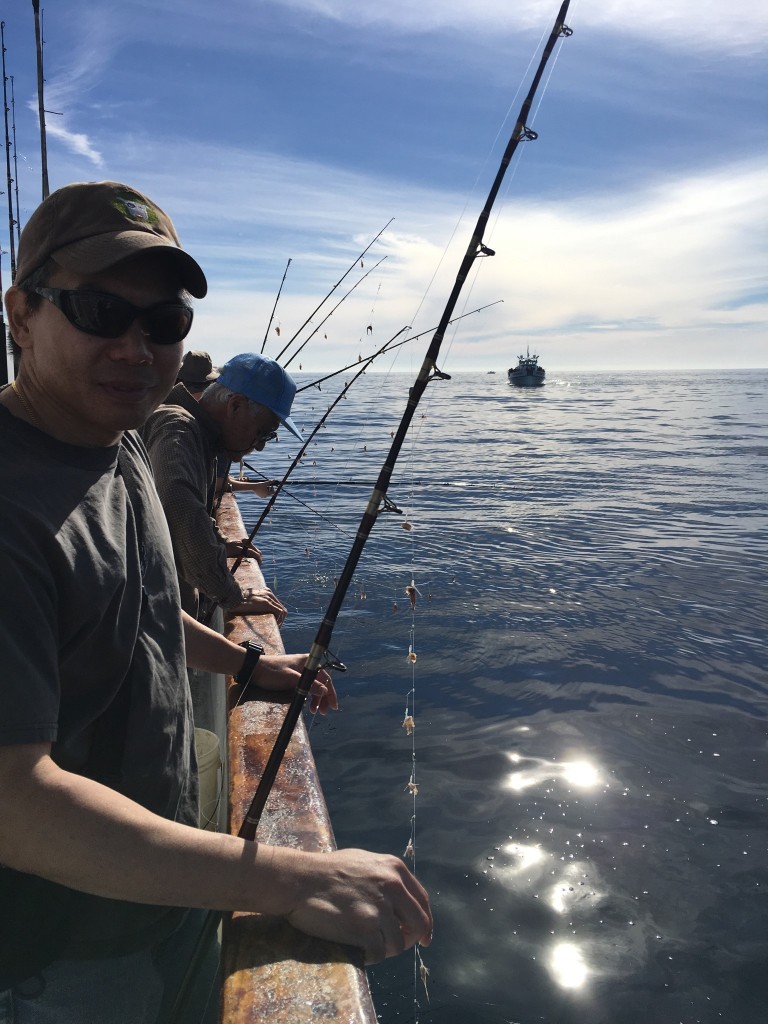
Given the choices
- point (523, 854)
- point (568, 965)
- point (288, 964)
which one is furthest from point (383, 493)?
point (523, 854)

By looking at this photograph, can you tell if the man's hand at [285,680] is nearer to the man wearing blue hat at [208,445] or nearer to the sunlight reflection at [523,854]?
the man wearing blue hat at [208,445]

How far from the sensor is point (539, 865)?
4.46 meters

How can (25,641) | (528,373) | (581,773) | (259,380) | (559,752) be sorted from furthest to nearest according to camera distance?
1. (528,373)
2. (559,752)
3. (581,773)
4. (259,380)
5. (25,641)

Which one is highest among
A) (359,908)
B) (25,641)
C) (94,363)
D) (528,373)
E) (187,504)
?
(528,373)

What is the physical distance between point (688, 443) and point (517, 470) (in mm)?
11568

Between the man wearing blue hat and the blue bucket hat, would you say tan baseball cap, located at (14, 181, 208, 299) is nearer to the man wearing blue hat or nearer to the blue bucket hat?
the man wearing blue hat

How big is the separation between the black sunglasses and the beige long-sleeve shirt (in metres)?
2.10

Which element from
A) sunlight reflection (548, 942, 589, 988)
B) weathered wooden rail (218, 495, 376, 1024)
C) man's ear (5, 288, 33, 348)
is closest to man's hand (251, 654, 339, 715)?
weathered wooden rail (218, 495, 376, 1024)

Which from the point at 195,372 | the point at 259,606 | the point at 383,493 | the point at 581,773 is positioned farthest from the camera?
the point at 195,372

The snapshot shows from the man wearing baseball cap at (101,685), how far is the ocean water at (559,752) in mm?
2489

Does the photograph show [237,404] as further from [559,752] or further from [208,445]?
[559,752]

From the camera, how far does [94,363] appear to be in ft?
4.76

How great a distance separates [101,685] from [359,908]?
27.7 inches

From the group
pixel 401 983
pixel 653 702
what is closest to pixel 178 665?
pixel 401 983
